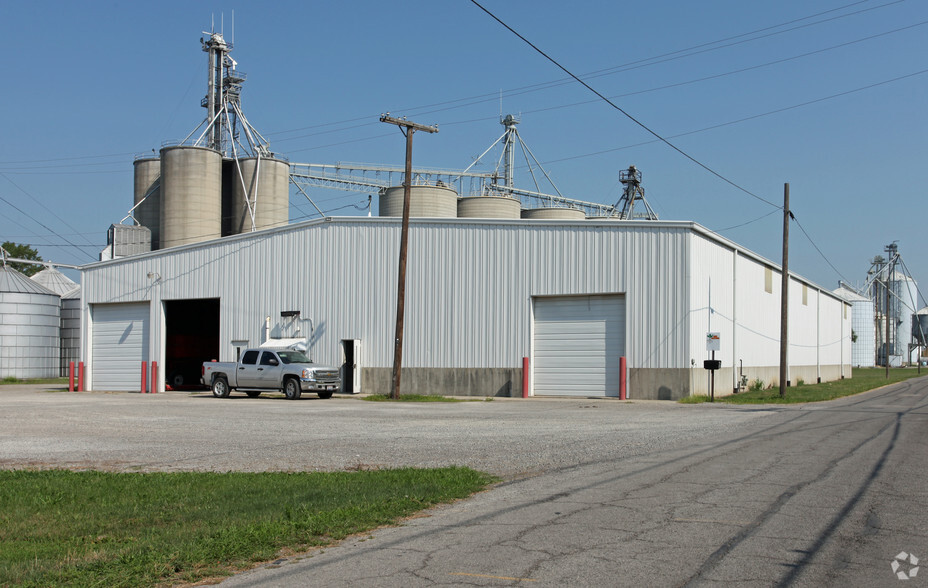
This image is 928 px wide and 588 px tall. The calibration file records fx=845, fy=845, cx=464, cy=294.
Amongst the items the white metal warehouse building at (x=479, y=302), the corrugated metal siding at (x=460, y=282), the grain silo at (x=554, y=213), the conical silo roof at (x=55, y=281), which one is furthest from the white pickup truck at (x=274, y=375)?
the conical silo roof at (x=55, y=281)

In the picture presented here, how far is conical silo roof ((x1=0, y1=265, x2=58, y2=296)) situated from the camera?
194 ft

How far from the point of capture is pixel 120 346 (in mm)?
43031

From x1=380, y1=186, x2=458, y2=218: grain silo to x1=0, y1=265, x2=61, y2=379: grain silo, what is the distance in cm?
2793

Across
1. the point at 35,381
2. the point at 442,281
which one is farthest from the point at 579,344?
the point at 35,381

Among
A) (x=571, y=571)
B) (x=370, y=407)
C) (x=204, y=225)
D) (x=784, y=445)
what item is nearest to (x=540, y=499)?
(x=571, y=571)

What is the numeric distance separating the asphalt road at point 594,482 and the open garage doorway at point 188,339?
67.1ft

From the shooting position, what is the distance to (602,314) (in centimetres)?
3238

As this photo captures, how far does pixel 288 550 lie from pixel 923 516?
609 centimetres

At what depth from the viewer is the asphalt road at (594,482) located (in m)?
6.44

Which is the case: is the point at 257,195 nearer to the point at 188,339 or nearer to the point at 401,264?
the point at 188,339

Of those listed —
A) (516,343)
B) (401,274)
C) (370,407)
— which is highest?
(401,274)

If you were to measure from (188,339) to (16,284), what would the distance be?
22588 millimetres

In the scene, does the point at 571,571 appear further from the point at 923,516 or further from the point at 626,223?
the point at 626,223

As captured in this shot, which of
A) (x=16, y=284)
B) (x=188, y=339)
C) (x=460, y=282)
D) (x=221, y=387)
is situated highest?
(x=16, y=284)
